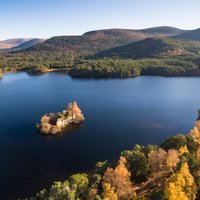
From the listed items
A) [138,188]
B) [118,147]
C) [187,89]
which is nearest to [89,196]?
[138,188]

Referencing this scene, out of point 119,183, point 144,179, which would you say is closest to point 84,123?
point 144,179

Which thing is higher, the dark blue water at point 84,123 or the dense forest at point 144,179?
the dense forest at point 144,179

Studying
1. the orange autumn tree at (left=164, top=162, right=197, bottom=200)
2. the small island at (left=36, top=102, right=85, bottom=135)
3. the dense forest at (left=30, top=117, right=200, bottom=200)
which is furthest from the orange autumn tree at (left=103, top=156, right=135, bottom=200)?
the small island at (left=36, top=102, right=85, bottom=135)

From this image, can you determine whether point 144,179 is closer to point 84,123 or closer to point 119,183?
point 119,183

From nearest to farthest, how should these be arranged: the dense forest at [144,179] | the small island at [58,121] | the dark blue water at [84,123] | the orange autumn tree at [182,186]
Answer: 1. the orange autumn tree at [182,186]
2. the dense forest at [144,179]
3. the dark blue water at [84,123]
4. the small island at [58,121]

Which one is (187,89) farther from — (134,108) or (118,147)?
(118,147)

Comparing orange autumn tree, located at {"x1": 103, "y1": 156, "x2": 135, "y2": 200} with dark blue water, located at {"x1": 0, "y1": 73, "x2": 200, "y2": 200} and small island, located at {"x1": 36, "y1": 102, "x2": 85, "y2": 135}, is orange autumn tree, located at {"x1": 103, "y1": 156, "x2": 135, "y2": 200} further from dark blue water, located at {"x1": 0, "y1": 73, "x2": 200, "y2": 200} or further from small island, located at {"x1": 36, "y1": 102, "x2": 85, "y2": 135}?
small island, located at {"x1": 36, "y1": 102, "x2": 85, "y2": 135}

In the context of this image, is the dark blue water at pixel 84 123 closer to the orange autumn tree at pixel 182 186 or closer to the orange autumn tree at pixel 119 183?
the orange autumn tree at pixel 119 183

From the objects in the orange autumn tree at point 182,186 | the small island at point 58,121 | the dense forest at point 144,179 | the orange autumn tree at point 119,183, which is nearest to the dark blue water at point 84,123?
the small island at point 58,121
